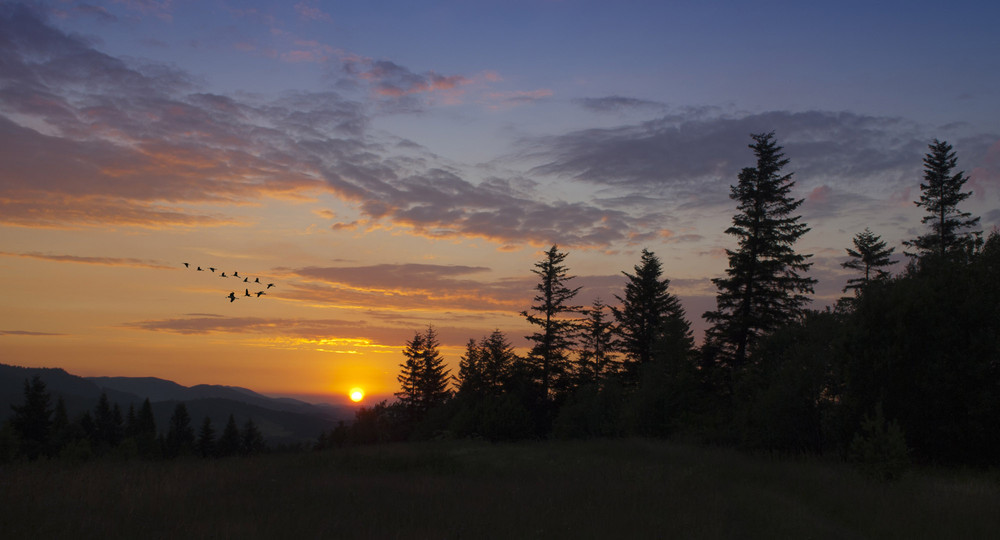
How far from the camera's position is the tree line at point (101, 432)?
72.1 metres

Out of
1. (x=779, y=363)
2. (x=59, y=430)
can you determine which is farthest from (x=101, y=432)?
(x=779, y=363)

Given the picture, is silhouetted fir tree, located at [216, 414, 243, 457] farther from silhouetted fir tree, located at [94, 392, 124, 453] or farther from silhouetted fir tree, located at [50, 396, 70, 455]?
silhouetted fir tree, located at [50, 396, 70, 455]

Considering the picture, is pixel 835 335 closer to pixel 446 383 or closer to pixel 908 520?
pixel 908 520

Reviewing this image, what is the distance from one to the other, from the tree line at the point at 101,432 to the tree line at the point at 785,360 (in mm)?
39890

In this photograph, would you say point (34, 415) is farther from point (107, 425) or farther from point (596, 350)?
point (596, 350)

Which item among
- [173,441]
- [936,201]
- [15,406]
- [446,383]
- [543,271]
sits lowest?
[173,441]

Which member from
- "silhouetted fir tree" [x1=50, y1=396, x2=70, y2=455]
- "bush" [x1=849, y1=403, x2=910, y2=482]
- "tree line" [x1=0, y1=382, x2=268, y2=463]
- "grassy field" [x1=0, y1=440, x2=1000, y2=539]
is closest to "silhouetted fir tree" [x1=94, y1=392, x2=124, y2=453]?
"tree line" [x1=0, y1=382, x2=268, y2=463]

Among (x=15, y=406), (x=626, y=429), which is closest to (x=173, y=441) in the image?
(x=15, y=406)

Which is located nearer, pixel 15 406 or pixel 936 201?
pixel 936 201

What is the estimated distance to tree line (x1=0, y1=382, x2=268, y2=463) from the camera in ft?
236

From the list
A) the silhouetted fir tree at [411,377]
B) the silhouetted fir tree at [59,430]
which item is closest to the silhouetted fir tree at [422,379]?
the silhouetted fir tree at [411,377]

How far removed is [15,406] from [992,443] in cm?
9820

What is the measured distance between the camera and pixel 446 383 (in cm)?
7988

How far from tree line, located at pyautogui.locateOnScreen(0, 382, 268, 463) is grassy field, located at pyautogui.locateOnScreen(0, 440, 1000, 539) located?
55.4 meters
